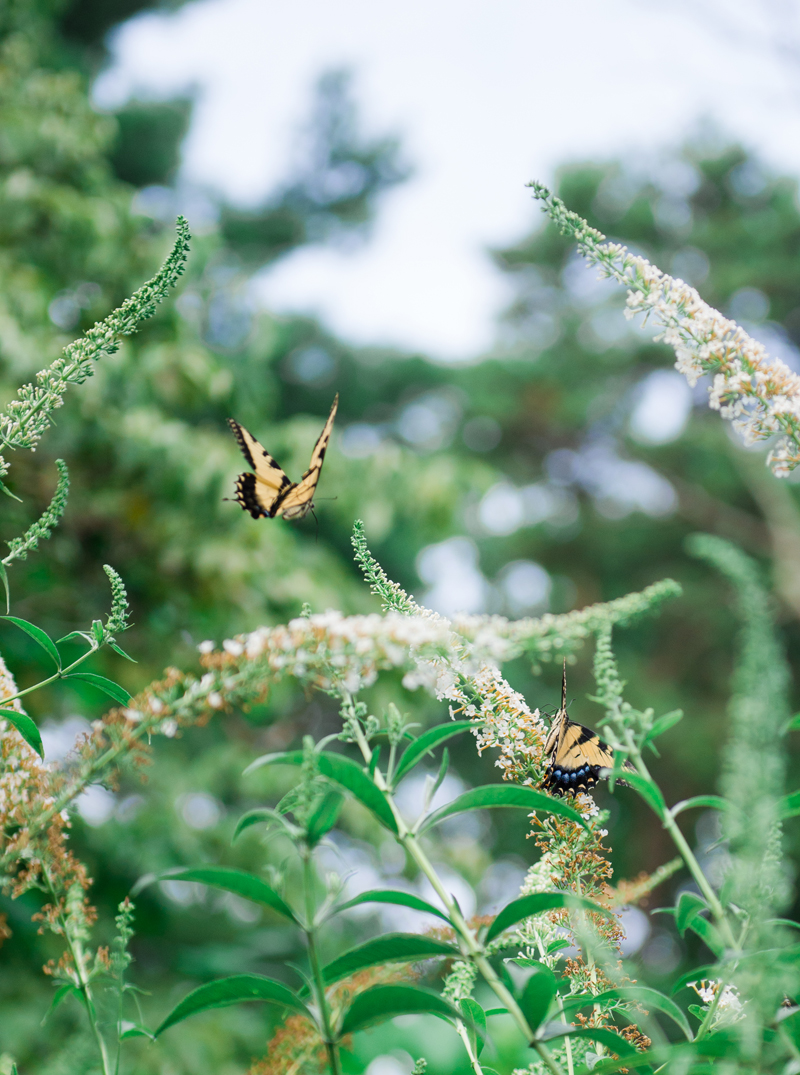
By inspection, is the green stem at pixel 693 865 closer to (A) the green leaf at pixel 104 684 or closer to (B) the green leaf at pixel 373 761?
(B) the green leaf at pixel 373 761

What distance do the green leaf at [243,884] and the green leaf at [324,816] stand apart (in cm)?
7

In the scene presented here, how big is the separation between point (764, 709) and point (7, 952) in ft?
18.4

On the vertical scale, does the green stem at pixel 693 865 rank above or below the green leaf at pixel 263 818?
below

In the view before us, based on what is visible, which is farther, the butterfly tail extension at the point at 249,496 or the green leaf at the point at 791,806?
the butterfly tail extension at the point at 249,496

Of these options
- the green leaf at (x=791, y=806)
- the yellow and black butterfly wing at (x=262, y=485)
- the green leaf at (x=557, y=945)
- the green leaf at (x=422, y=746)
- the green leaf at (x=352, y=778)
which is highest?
the yellow and black butterfly wing at (x=262, y=485)

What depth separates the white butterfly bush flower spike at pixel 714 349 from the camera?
0.95 m

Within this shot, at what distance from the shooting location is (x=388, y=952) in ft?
2.11

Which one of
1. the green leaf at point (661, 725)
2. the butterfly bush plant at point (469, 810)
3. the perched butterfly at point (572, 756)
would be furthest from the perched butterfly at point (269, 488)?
the green leaf at point (661, 725)

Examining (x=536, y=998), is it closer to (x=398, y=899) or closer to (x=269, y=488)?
(x=398, y=899)

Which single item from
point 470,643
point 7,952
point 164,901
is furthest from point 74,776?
point 164,901

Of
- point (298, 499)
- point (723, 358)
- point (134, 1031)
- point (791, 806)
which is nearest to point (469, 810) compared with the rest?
point (791, 806)

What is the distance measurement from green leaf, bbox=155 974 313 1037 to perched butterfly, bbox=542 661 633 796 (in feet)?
1.46

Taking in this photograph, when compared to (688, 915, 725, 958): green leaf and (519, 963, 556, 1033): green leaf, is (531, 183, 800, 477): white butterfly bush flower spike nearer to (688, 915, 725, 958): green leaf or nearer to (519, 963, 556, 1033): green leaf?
(688, 915, 725, 958): green leaf

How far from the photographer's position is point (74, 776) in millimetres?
709
